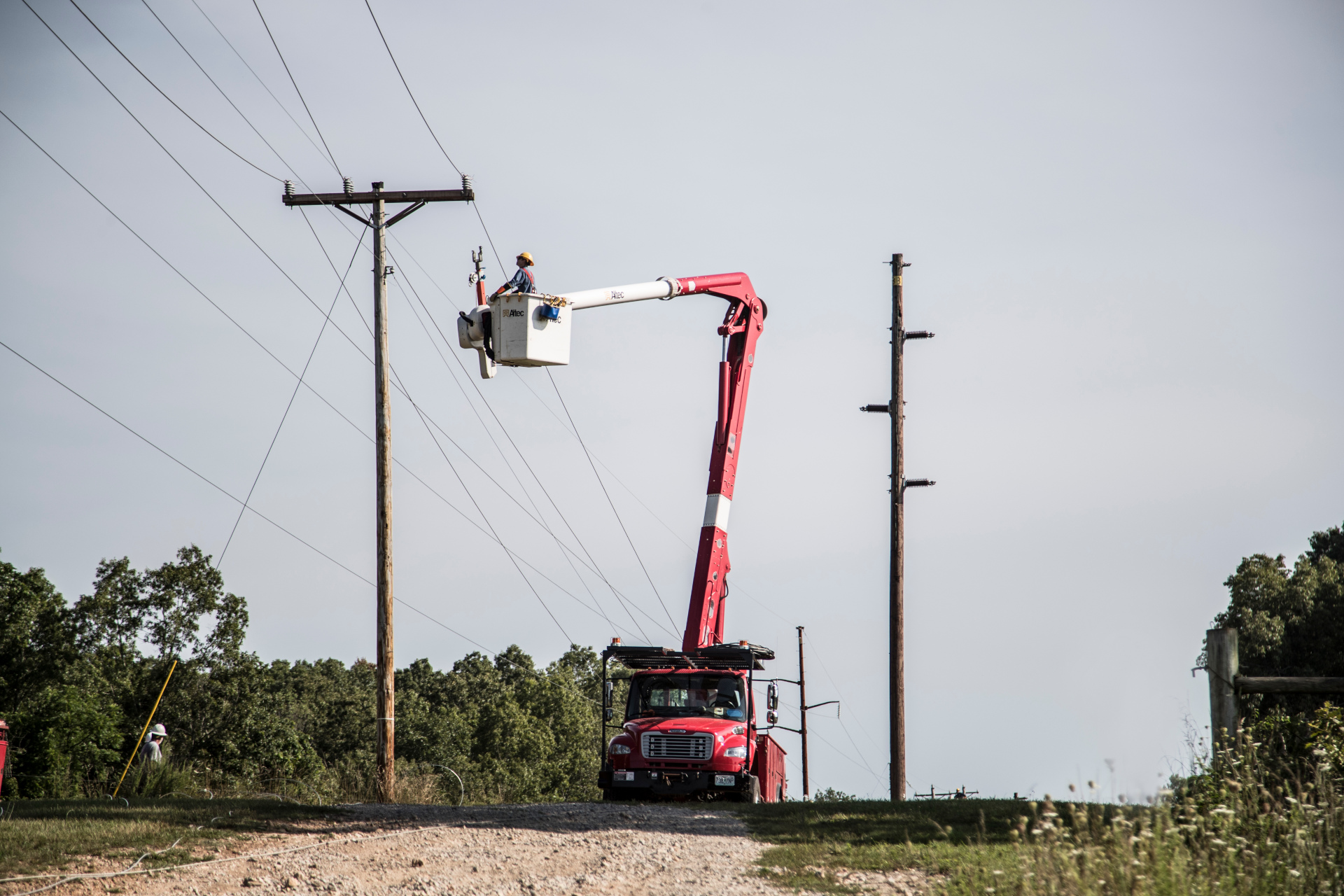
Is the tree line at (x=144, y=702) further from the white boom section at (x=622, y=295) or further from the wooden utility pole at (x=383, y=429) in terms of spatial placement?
the white boom section at (x=622, y=295)

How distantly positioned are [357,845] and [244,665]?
30734 mm

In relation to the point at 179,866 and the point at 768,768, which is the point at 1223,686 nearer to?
the point at 179,866

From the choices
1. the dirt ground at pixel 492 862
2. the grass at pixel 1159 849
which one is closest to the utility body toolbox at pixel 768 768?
the dirt ground at pixel 492 862

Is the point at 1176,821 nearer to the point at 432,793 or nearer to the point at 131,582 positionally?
the point at 432,793

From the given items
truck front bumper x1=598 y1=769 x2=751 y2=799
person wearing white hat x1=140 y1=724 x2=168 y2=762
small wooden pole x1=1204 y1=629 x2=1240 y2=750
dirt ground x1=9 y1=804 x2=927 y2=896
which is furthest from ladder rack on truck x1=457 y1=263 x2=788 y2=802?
small wooden pole x1=1204 y1=629 x2=1240 y2=750

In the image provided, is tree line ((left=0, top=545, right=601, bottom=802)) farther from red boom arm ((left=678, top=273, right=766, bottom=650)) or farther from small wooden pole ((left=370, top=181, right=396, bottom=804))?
red boom arm ((left=678, top=273, right=766, bottom=650))

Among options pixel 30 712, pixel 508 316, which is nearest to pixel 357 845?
pixel 508 316

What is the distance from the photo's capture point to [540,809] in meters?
14.5

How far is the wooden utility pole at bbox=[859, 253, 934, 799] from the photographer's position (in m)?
21.5

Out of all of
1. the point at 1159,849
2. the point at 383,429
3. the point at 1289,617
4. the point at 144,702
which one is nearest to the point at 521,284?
the point at 383,429

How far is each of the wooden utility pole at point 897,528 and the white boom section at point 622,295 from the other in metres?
5.22

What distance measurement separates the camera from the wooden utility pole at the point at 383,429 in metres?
18.5

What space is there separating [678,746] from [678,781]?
19.8 inches

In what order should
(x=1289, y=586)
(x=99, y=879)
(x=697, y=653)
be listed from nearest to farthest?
(x=99, y=879)
(x=697, y=653)
(x=1289, y=586)
